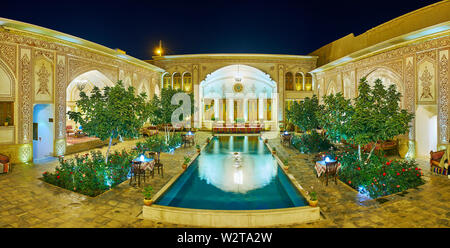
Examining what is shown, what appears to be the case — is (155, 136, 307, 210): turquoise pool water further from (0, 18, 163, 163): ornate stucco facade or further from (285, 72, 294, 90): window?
(285, 72, 294, 90): window

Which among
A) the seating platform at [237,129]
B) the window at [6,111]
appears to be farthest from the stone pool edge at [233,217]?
the seating platform at [237,129]

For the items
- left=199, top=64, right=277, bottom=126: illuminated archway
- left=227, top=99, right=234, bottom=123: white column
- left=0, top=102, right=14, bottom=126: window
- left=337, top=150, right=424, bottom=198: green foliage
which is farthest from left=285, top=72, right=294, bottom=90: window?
left=0, top=102, right=14, bottom=126: window

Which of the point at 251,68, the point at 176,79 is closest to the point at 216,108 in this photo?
the point at 176,79

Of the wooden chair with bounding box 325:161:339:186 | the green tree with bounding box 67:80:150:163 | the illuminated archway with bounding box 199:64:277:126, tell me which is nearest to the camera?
the wooden chair with bounding box 325:161:339:186

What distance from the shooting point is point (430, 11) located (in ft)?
38.9

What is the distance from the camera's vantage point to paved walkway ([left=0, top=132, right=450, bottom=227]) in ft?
15.8

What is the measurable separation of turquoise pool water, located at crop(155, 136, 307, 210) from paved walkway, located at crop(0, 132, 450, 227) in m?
0.65

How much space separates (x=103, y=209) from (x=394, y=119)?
8256 millimetres

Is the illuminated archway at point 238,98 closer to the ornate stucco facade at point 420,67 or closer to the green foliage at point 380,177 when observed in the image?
the ornate stucco facade at point 420,67

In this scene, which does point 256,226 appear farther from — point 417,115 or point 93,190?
point 417,115
